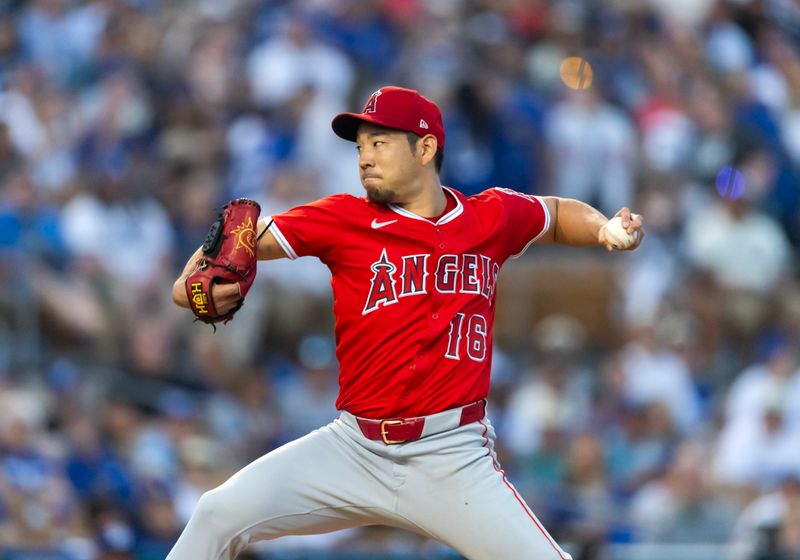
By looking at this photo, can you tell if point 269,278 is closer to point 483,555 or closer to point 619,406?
point 619,406

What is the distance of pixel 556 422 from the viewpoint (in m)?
9.46

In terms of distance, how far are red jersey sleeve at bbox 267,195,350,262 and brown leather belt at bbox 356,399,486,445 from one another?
1.96 feet

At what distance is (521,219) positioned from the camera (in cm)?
494

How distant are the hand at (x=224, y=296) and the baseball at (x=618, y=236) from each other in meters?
1.24

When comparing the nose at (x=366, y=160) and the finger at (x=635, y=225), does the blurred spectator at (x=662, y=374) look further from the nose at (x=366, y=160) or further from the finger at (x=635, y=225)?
the nose at (x=366, y=160)

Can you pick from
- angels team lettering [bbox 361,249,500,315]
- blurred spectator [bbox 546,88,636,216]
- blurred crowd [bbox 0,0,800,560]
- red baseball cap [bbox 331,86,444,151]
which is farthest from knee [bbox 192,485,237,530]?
blurred spectator [bbox 546,88,636,216]

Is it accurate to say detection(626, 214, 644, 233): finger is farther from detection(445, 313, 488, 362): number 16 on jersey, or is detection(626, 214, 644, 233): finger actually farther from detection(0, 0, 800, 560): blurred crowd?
detection(0, 0, 800, 560): blurred crowd

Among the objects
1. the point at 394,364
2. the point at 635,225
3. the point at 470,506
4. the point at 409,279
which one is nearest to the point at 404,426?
the point at 394,364

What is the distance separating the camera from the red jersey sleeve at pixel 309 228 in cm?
464

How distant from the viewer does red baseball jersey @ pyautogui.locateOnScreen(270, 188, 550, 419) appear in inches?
184

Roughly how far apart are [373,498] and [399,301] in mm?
656

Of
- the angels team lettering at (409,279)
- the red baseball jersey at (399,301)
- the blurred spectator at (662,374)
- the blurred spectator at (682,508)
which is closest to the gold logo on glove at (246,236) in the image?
the red baseball jersey at (399,301)

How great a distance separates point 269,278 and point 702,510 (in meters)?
3.24

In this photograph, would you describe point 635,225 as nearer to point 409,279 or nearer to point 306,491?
point 409,279
